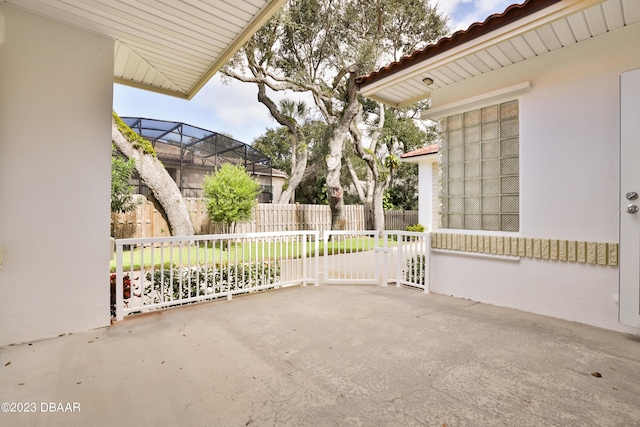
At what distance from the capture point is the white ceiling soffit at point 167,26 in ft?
8.41

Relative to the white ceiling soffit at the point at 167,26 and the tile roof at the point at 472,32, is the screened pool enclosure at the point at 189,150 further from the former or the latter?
the tile roof at the point at 472,32

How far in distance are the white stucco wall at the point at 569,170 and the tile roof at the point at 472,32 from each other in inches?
37.0

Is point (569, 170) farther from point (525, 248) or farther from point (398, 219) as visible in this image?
point (398, 219)

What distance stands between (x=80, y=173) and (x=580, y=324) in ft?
16.8

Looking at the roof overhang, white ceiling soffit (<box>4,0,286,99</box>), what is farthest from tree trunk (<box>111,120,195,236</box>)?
the roof overhang

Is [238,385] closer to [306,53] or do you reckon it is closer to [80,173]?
[80,173]

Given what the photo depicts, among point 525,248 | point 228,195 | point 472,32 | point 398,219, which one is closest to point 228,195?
point 228,195

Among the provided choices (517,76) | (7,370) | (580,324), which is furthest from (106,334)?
(517,76)

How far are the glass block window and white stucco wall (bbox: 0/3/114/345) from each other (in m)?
4.16

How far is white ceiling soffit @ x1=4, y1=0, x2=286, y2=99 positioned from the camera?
256 centimetres

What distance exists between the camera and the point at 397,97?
4.66 m

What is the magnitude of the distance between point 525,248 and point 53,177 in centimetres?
487

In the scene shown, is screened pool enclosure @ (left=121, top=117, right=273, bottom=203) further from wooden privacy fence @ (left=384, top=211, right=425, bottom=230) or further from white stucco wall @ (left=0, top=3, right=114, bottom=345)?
white stucco wall @ (left=0, top=3, right=114, bottom=345)

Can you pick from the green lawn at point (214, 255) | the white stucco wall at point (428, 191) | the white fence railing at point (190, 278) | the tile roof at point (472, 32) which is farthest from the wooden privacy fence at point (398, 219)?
the tile roof at point (472, 32)
